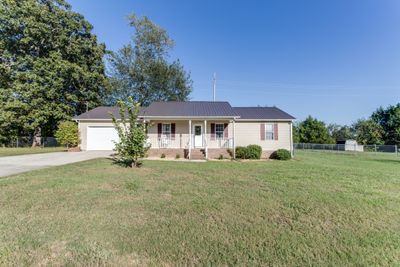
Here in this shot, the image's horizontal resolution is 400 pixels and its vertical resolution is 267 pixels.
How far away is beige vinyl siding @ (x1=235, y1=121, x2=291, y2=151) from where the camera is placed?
1538 cm

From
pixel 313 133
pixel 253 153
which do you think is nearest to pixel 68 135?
pixel 253 153

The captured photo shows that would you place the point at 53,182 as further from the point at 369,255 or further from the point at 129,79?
the point at 129,79

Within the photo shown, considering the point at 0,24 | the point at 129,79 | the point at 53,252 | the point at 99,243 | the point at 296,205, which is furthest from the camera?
the point at 129,79

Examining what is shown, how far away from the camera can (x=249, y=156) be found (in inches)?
555

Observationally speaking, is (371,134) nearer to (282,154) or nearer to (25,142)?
(282,154)

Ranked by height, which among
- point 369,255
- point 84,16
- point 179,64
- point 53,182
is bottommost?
point 369,255

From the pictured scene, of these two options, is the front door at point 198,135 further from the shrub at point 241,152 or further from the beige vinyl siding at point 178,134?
the shrub at point 241,152

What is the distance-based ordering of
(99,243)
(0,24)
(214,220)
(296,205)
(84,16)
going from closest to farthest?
(99,243) → (214,220) → (296,205) → (0,24) → (84,16)

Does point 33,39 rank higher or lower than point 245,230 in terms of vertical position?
higher

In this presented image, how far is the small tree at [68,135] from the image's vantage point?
16.9 m

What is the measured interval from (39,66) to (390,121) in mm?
50552

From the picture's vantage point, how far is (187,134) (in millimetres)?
15766

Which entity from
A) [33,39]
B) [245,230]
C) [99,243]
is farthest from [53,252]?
[33,39]

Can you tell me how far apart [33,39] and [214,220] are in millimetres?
26106
